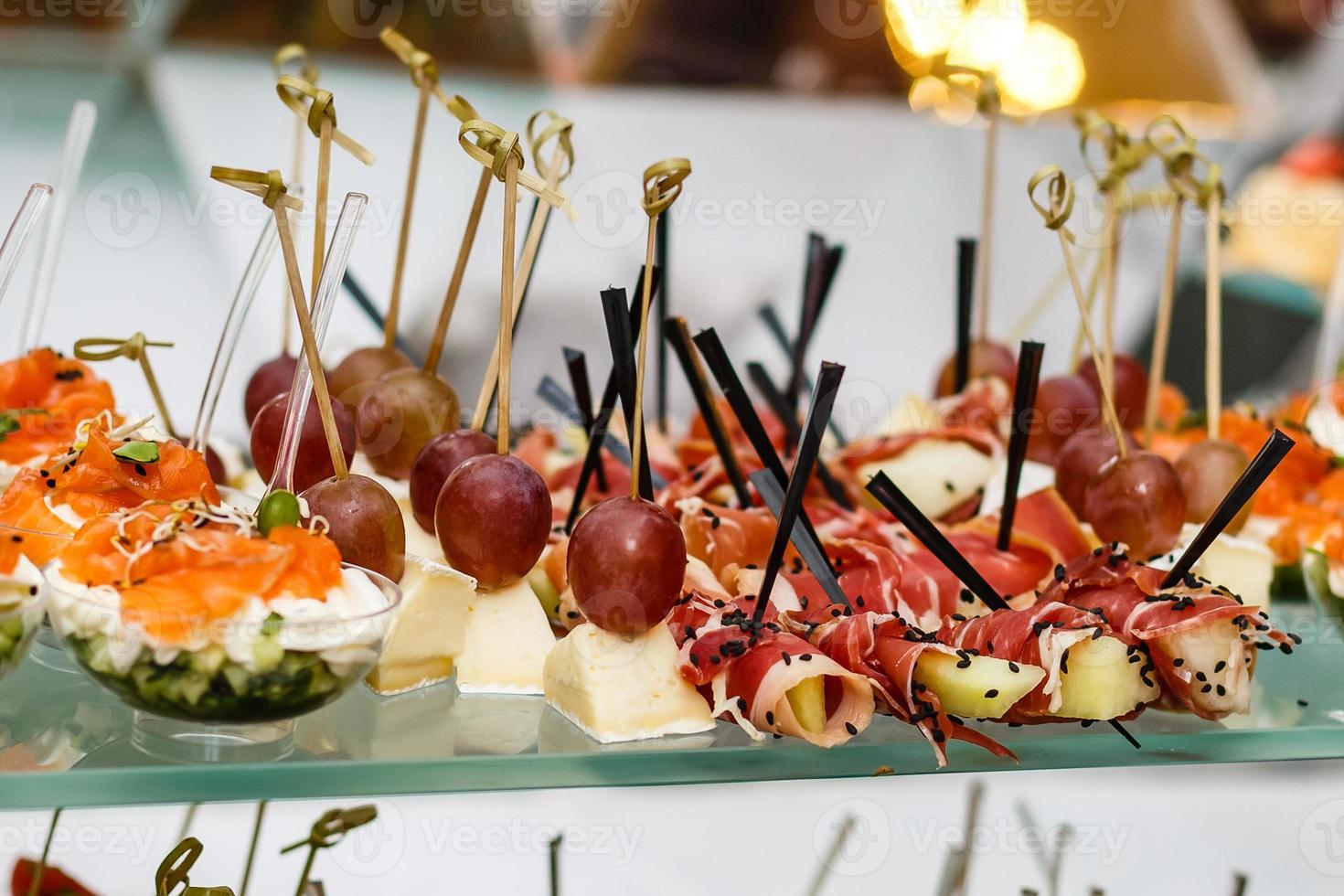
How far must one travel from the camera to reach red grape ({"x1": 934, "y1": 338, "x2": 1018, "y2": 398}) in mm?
1539

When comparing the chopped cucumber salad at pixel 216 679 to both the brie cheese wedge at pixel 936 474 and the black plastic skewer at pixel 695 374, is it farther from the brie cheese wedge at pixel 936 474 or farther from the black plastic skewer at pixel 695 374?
the brie cheese wedge at pixel 936 474

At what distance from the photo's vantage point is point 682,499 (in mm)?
1155

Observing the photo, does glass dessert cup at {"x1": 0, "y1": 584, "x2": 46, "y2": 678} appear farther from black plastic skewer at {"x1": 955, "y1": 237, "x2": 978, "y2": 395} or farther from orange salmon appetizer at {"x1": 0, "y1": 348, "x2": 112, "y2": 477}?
black plastic skewer at {"x1": 955, "y1": 237, "x2": 978, "y2": 395}

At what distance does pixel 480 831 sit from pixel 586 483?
562mm

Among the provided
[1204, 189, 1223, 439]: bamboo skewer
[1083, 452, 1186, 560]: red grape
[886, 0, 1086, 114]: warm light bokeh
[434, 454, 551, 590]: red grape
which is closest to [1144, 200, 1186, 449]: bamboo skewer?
[1204, 189, 1223, 439]: bamboo skewer

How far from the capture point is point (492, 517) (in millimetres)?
905

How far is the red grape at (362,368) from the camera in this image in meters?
1.15

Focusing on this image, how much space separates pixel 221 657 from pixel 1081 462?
31.9 inches

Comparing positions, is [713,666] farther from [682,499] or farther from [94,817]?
[94,817]

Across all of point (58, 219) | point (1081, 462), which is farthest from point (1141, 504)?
point (58, 219)

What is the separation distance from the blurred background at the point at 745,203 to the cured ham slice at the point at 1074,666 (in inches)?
26.6

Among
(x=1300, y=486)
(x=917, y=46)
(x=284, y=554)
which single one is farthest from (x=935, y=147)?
(x=284, y=554)

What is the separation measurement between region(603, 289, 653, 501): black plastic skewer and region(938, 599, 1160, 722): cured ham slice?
279mm

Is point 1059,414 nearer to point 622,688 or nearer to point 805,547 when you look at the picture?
point 805,547
